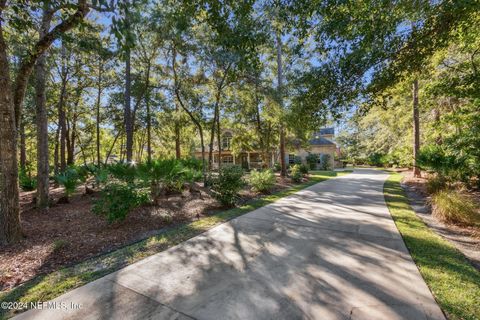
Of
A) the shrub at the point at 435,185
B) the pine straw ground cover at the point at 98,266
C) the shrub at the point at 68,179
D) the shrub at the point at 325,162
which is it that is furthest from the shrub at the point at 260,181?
the shrub at the point at 325,162

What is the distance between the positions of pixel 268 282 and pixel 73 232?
473cm

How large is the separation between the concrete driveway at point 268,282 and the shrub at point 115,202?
183cm

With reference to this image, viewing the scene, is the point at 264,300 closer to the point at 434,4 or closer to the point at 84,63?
the point at 434,4

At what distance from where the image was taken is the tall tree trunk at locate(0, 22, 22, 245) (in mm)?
4051

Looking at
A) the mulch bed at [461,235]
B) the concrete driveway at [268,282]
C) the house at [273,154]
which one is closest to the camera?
the concrete driveway at [268,282]

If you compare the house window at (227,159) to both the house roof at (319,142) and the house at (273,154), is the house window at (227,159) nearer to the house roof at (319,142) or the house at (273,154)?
the house at (273,154)

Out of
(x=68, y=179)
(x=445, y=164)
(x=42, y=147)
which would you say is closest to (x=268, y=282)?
(x=68, y=179)

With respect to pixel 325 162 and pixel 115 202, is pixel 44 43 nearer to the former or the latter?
pixel 115 202

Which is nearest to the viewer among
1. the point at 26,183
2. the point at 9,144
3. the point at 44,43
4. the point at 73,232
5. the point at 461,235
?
the point at 9,144

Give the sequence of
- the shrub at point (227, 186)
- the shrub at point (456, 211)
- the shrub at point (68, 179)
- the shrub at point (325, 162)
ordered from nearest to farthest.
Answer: the shrub at point (456, 211) < the shrub at point (68, 179) < the shrub at point (227, 186) < the shrub at point (325, 162)

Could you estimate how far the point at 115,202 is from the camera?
5031 millimetres

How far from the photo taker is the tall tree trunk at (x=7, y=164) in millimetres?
4051

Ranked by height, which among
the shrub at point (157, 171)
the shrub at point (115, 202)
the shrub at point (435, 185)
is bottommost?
the shrub at point (435, 185)

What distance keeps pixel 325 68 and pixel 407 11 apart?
5.65 feet
